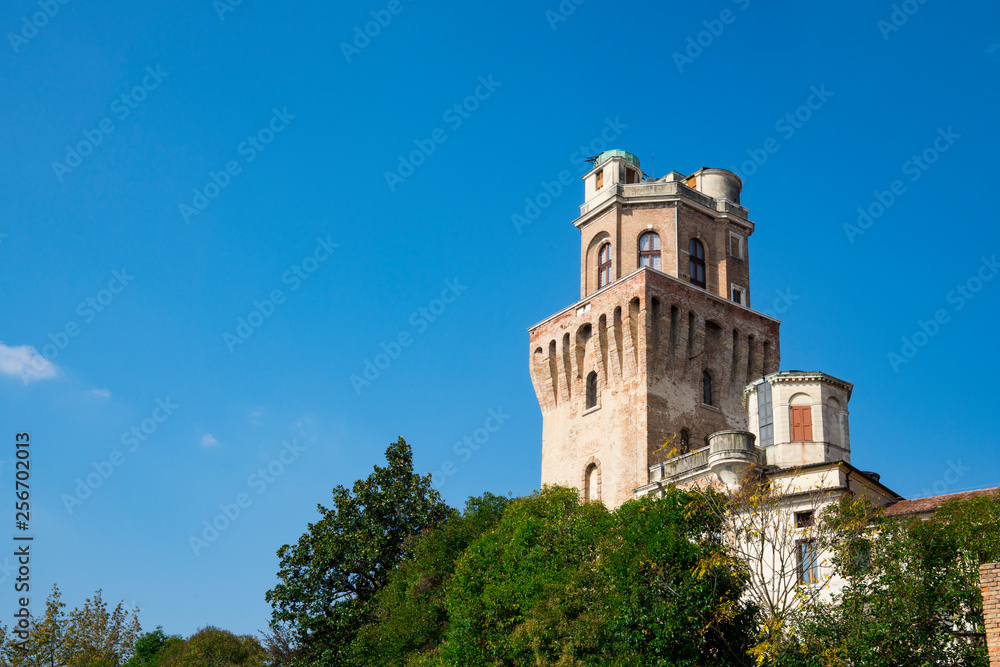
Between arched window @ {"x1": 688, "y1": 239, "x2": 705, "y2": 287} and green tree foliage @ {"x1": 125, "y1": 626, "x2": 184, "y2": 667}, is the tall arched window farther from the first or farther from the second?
green tree foliage @ {"x1": 125, "y1": 626, "x2": 184, "y2": 667}

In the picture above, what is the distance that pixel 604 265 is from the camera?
46844mm

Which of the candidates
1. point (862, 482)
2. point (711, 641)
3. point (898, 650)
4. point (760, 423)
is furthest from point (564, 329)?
point (898, 650)

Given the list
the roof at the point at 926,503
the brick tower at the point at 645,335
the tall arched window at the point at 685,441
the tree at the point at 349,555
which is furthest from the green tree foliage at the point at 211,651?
the roof at the point at 926,503

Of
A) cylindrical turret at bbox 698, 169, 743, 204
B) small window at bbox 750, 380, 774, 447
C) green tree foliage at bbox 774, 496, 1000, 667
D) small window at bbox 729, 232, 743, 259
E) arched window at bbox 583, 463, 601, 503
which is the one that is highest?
cylindrical turret at bbox 698, 169, 743, 204

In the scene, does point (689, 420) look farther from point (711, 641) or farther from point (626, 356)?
point (711, 641)

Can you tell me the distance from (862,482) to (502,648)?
13.0m

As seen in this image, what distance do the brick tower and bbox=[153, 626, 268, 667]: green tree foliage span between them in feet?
76.5

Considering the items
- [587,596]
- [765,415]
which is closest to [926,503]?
[765,415]

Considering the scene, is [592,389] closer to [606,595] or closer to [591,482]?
[591,482]

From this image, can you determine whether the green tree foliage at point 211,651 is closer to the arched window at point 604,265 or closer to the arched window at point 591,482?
the arched window at point 591,482

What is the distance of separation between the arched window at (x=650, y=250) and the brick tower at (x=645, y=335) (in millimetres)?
46

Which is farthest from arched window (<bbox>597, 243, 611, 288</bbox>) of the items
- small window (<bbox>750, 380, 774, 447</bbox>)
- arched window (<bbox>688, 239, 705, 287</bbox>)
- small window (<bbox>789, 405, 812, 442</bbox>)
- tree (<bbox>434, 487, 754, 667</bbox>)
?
tree (<bbox>434, 487, 754, 667</bbox>)

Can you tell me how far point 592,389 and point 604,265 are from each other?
20.1 ft

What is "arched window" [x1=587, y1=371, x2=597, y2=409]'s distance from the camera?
44188 mm
